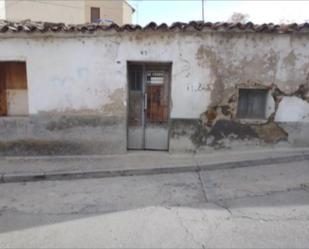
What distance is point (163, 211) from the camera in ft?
13.2

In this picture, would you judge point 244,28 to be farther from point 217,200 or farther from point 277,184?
point 217,200

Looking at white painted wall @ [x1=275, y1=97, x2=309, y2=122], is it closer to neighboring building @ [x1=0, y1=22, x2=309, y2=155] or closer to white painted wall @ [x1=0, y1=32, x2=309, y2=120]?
neighboring building @ [x1=0, y1=22, x2=309, y2=155]

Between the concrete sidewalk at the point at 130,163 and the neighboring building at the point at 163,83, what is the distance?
26 centimetres

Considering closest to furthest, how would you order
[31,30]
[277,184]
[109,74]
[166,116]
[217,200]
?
Result: [217,200] < [277,184] < [31,30] < [109,74] < [166,116]

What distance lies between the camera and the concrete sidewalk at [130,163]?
5496 millimetres

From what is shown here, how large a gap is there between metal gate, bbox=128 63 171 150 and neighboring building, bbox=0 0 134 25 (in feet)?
55.8

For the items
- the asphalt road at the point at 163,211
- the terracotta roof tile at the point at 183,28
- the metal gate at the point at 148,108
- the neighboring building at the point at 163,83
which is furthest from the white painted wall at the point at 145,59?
the asphalt road at the point at 163,211

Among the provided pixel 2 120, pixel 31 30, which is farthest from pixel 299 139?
pixel 2 120

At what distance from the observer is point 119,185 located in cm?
510

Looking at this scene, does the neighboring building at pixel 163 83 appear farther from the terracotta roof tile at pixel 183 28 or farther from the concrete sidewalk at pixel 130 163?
the concrete sidewalk at pixel 130 163

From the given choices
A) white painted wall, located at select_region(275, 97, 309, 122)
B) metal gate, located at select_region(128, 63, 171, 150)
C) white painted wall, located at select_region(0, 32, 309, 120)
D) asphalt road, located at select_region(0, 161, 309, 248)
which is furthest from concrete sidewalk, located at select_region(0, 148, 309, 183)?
white painted wall, located at select_region(0, 32, 309, 120)

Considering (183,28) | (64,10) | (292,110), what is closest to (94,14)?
(64,10)

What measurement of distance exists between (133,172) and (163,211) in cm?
173

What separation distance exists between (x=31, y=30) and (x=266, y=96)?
5689mm
